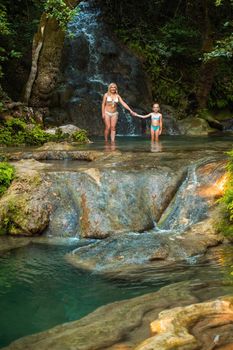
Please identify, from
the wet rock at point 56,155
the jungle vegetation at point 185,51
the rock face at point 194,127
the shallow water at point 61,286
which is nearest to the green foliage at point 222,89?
the jungle vegetation at point 185,51

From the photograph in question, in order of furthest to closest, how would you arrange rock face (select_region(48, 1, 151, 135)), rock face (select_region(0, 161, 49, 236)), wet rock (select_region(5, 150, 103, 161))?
rock face (select_region(48, 1, 151, 135)), wet rock (select_region(5, 150, 103, 161)), rock face (select_region(0, 161, 49, 236))

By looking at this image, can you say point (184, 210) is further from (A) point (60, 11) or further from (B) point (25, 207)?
(A) point (60, 11)

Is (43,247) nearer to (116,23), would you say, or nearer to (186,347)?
(186,347)

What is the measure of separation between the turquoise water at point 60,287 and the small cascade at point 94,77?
33.9 feet

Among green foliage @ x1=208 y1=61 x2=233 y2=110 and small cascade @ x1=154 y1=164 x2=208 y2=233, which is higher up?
green foliage @ x1=208 y1=61 x2=233 y2=110

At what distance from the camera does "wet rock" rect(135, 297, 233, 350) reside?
299 cm

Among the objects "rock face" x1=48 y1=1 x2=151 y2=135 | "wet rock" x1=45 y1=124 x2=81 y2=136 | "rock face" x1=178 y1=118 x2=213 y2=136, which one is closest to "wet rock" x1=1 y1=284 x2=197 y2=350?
"wet rock" x1=45 y1=124 x2=81 y2=136

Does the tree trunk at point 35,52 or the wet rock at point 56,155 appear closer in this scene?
the wet rock at point 56,155

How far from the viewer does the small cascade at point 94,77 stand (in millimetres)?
15867

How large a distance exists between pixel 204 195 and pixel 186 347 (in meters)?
4.57

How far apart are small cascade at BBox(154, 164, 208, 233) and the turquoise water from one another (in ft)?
3.96

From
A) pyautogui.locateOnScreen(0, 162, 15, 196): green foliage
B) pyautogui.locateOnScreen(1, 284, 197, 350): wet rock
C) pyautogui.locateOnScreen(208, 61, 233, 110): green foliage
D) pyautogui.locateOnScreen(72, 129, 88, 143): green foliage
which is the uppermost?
pyautogui.locateOnScreen(208, 61, 233, 110): green foliage

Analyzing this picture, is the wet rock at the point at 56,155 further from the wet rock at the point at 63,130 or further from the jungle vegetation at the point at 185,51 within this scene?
the jungle vegetation at the point at 185,51

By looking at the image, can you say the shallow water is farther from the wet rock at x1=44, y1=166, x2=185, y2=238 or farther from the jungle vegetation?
the jungle vegetation
